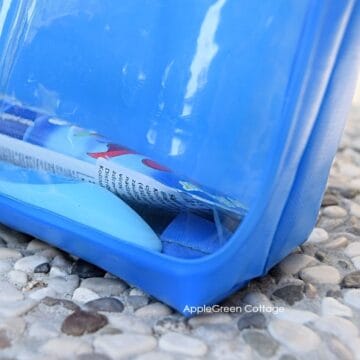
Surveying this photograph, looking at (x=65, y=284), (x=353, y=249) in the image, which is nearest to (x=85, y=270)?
(x=65, y=284)

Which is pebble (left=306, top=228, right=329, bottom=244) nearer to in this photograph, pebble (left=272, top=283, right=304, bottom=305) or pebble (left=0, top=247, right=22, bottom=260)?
pebble (left=272, top=283, right=304, bottom=305)

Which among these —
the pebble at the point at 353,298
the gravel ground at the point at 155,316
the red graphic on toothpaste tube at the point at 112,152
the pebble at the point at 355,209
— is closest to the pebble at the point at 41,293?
the gravel ground at the point at 155,316

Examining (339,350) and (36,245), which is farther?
(36,245)

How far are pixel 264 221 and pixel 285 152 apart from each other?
0.05 m

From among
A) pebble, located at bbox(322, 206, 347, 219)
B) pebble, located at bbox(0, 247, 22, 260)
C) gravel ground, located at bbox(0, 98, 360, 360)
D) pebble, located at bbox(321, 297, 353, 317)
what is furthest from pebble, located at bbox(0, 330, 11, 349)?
pebble, located at bbox(322, 206, 347, 219)

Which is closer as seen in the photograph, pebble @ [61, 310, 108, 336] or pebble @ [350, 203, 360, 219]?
pebble @ [61, 310, 108, 336]

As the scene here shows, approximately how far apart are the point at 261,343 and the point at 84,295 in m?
0.13

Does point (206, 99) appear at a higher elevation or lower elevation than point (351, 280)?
higher

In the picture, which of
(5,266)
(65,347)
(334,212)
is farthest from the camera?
(334,212)

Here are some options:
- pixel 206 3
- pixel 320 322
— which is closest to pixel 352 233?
pixel 320 322

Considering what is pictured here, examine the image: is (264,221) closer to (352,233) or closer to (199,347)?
(199,347)

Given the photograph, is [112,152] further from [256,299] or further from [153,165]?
[256,299]

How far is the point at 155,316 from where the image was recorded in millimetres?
468

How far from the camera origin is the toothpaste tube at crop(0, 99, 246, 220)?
1.59ft
